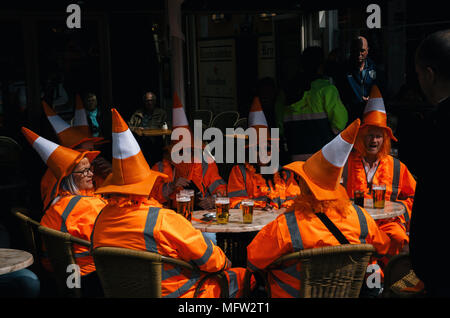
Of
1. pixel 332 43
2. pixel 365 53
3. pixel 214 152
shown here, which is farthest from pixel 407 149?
pixel 332 43

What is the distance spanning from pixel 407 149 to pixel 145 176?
3919 mm

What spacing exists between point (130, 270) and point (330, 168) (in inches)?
46.9

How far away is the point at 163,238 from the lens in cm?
273

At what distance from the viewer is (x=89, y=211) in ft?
11.2

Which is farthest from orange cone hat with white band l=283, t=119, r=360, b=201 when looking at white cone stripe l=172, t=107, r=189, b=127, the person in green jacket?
A: the person in green jacket

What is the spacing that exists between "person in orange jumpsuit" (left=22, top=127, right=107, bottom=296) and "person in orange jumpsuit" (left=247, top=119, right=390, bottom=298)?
114 centimetres

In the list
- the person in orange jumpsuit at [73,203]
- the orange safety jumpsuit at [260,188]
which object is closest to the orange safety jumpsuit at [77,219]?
the person in orange jumpsuit at [73,203]

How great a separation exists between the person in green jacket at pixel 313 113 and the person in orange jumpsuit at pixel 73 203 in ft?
7.97

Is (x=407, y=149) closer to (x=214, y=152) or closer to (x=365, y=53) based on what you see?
(x=365, y=53)

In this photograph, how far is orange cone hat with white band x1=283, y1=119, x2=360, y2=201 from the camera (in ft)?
9.05

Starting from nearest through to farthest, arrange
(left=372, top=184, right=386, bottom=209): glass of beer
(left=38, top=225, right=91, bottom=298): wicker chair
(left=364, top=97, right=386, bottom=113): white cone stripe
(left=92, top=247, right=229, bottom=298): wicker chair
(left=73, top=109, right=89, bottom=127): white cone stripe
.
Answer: (left=92, top=247, right=229, bottom=298): wicker chair, (left=38, top=225, right=91, bottom=298): wicker chair, (left=372, top=184, right=386, bottom=209): glass of beer, (left=364, top=97, right=386, bottom=113): white cone stripe, (left=73, top=109, right=89, bottom=127): white cone stripe

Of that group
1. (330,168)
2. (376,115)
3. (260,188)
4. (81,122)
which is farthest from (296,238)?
(81,122)

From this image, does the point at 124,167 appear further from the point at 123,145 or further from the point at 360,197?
the point at 360,197

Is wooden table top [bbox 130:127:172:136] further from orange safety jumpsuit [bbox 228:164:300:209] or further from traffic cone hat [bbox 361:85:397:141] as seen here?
traffic cone hat [bbox 361:85:397:141]
